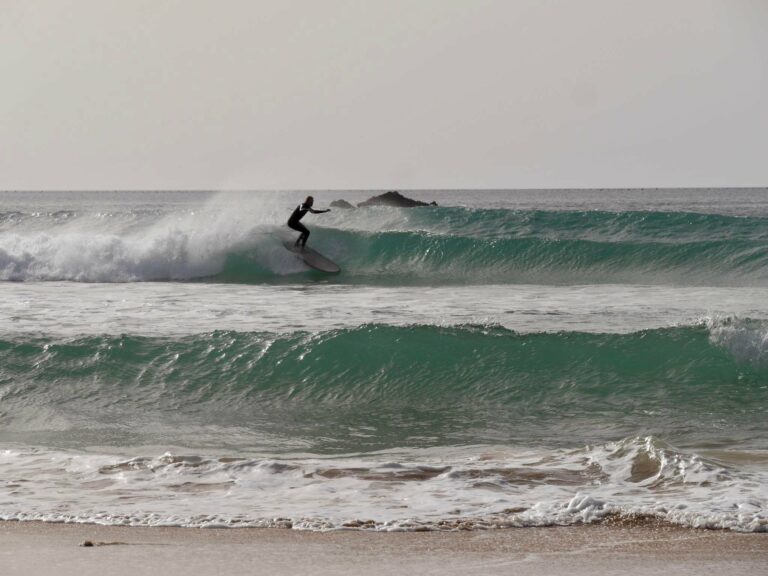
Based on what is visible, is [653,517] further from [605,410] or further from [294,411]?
[294,411]

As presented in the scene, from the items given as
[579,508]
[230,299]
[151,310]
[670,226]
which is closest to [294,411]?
[579,508]

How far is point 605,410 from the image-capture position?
9.28 m

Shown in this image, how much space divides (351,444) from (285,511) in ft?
7.66

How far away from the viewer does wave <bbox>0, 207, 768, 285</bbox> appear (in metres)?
23.0

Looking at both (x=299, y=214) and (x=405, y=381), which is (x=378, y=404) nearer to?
(x=405, y=381)

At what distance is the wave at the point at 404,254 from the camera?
2295cm

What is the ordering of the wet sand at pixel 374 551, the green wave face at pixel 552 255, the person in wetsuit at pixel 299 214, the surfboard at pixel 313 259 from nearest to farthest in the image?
the wet sand at pixel 374 551 < the person in wetsuit at pixel 299 214 < the surfboard at pixel 313 259 < the green wave face at pixel 552 255

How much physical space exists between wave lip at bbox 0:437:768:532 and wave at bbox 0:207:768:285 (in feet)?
48.0

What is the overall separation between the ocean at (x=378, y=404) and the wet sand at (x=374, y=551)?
208 millimetres

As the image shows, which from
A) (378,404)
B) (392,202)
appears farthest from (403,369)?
(392,202)

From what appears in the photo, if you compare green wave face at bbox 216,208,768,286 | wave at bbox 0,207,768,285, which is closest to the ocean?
wave at bbox 0,207,768,285

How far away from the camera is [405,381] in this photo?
10461 millimetres

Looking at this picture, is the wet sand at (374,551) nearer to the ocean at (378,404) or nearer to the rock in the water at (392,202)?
the ocean at (378,404)

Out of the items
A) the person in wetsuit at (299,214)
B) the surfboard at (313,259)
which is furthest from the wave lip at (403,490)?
the surfboard at (313,259)
